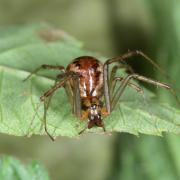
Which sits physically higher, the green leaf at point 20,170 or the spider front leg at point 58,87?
the spider front leg at point 58,87

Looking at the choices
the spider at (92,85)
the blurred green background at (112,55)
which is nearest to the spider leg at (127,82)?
the spider at (92,85)

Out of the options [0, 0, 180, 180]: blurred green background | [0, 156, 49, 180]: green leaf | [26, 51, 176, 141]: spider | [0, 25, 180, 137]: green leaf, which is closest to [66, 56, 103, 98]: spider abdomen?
[26, 51, 176, 141]: spider

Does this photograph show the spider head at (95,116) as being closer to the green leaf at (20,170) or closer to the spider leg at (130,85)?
the spider leg at (130,85)

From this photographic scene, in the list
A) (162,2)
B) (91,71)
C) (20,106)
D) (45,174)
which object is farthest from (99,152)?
(45,174)

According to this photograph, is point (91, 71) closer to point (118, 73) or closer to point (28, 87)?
point (118, 73)

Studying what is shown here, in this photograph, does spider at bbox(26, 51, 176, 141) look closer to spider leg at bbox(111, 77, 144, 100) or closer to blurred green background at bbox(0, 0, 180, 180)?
spider leg at bbox(111, 77, 144, 100)

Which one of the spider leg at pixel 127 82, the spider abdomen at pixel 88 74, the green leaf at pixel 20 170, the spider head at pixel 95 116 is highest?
the spider abdomen at pixel 88 74

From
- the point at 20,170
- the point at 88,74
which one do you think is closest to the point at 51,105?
the point at 88,74
